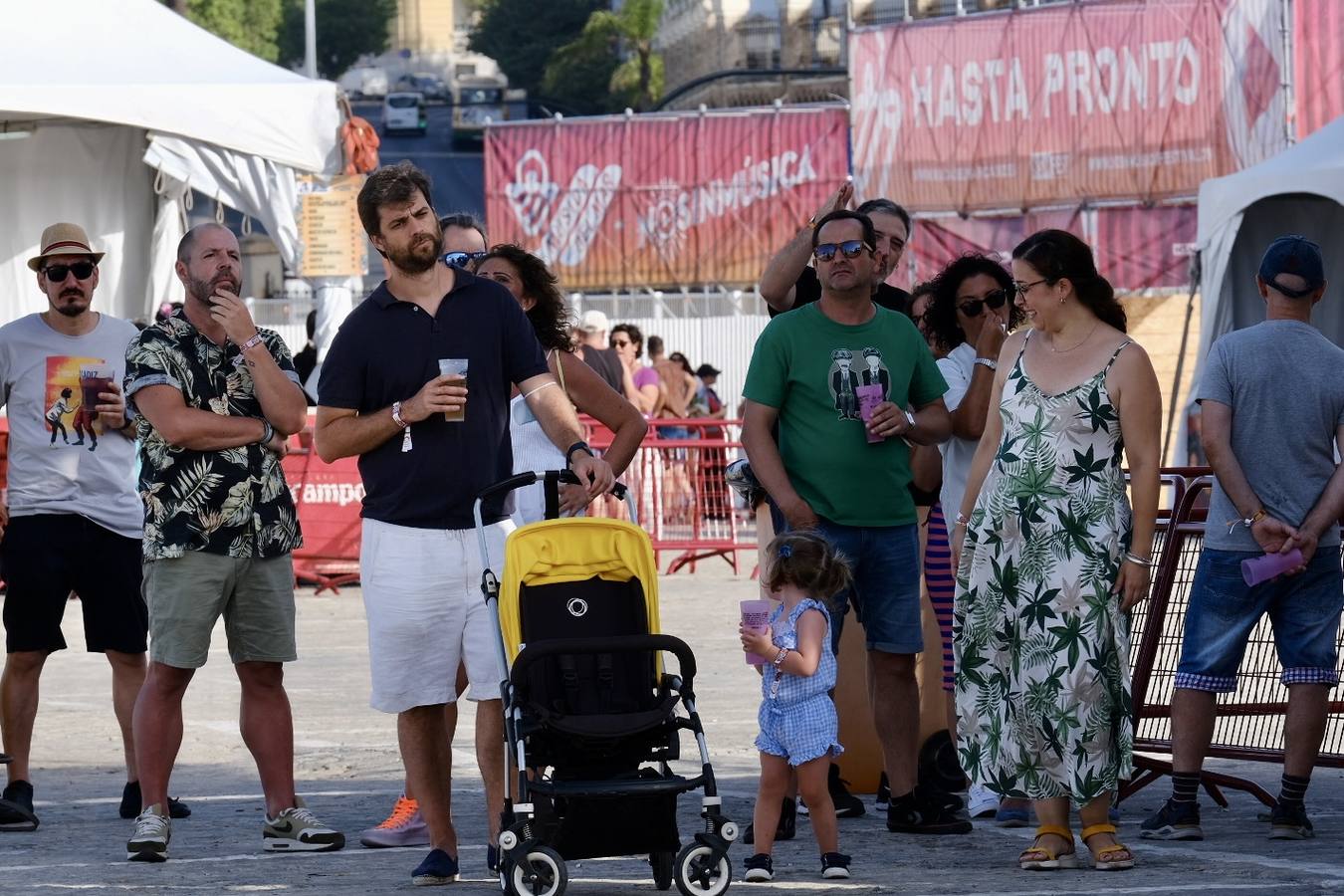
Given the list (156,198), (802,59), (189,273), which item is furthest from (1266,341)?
(802,59)

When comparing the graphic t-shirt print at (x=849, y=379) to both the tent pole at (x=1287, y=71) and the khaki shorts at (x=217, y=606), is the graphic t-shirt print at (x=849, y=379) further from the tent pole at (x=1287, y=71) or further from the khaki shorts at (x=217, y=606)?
the tent pole at (x=1287, y=71)

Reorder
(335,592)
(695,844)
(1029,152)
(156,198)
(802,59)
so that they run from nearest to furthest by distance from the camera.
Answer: (695,844), (156,198), (335,592), (1029,152), (802,59)

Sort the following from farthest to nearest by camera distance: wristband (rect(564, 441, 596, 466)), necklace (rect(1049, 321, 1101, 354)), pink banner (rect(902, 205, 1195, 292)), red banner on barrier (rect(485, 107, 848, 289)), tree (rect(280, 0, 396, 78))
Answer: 1. tree (rect(280, 0, 396, 78))
2. red banner on barrier (rect(485, 107, 848, 289))
3. pink banner (rect(902, 205, 1195, 292))
4. necklace (rect(1049, 321, 1101, 354))
5. wristband (rect(564, 441, 596, 466))

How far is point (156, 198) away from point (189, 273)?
7.65 metres

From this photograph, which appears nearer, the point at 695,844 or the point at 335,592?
the point at 695,844

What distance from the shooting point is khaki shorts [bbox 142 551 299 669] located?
24.2 ft

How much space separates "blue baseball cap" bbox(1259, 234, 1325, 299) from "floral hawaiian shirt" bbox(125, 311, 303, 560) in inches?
130

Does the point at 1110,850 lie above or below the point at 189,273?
below

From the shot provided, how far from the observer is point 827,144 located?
2256 inches

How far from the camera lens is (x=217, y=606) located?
294 inches

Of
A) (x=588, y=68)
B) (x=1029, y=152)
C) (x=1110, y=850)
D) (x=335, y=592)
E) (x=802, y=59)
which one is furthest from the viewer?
(x=588, y=68)

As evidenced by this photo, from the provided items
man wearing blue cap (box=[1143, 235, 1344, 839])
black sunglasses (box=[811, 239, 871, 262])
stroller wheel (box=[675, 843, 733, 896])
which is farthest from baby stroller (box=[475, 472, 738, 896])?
man wearing blue cap (box=[1143, 235, 1344, 839])

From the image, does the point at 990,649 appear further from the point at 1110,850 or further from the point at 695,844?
the point at 695,844

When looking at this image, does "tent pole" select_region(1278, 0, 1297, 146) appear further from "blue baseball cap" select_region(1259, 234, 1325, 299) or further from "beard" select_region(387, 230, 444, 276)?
"beard" select_region(387, 230, 444, 276)
